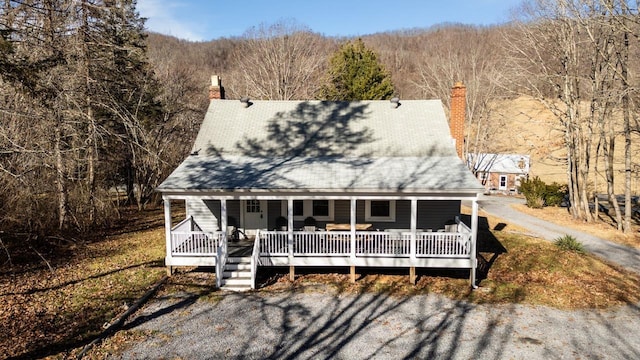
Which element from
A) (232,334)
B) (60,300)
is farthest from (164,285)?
(232,334)

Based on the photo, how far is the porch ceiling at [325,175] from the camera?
11703 millimetres

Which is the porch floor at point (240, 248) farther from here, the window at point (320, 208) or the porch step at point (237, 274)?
the window at point (320, 208)

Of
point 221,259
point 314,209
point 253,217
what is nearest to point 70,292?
point 221,259

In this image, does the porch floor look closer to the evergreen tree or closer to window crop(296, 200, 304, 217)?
window crop(296, 200, 304, 217)

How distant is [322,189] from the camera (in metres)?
11.7

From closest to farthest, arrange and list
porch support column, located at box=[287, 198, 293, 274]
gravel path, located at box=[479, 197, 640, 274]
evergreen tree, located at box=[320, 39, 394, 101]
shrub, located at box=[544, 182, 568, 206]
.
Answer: porch support column, located at box=[287, 198, 293, 274], gravel path, located at box=[479, 197, 640, 274], shrub, located at box=[544, 182, 568, 206], evergreen tree, located at box=[320, 39, 394, 101]

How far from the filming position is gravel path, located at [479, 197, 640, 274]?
14.9 metres

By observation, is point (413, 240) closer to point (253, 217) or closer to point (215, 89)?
point (253, 217)

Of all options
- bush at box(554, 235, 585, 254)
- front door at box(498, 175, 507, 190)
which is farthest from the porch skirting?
front door at box(498, 175, 507, 190)

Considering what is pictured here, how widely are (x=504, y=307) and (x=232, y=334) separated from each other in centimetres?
732

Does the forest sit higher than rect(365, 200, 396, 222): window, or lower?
higher

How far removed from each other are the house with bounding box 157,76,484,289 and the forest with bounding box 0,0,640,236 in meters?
2.65

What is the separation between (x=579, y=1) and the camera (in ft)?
62.4

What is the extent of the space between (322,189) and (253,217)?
3943 mm
